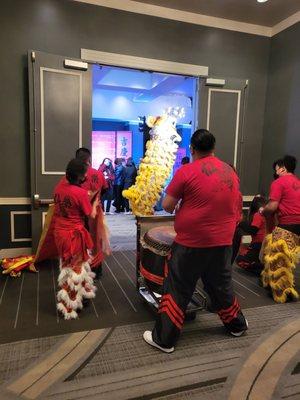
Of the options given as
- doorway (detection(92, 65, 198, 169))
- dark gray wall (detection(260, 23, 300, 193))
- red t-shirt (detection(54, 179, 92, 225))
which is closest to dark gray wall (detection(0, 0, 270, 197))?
dark gray wall (detection(260, 23, 300, 193))

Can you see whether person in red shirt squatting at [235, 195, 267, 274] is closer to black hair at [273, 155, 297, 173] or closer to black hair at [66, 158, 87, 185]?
black hair at [273, 155, 297, 173]

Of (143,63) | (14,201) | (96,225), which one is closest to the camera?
(96,225)

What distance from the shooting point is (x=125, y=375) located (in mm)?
1901

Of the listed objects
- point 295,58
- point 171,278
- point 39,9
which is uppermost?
point 39,9

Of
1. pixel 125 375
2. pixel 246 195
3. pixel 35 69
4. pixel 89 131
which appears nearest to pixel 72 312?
pixel 125 375

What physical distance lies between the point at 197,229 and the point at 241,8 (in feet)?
11.7

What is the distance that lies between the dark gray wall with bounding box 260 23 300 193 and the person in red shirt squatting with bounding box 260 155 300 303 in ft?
5.41

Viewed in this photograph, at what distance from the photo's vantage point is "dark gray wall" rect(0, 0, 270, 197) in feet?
12.0

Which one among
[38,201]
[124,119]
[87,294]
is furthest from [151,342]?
[124,119]

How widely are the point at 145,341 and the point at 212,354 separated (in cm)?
46

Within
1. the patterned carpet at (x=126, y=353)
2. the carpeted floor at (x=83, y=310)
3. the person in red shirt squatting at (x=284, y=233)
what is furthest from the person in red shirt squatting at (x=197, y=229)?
the person in red shirt squatting at (x=284, y=233)

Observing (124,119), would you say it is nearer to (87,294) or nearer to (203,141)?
(87,294)

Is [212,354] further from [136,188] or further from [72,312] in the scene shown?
[136,188]

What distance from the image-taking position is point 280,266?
114 inches
